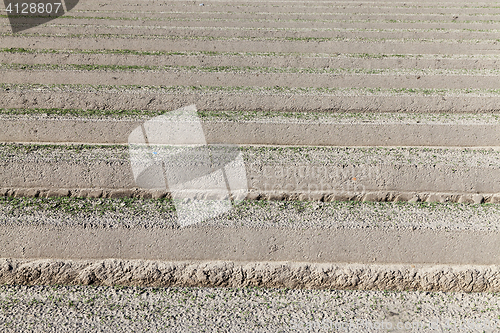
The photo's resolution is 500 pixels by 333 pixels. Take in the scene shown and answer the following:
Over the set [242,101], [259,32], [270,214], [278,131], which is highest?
[259,32]

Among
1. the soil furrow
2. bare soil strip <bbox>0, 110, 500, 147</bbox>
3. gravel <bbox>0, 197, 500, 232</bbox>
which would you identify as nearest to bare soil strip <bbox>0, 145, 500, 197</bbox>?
gravel <bbox>0, 197, 500, 232</bbox>

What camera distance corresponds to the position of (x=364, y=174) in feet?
20.4

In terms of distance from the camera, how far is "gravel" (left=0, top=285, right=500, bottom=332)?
4117 millimetres

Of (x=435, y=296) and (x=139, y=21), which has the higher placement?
(x=139, y=21)

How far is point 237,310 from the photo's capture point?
4305mm

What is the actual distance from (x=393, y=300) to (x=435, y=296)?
51cm

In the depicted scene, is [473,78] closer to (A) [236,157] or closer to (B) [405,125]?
(B) [405,125]

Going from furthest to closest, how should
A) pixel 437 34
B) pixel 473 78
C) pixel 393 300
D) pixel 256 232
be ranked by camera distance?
1. pixel 437 34
2. pixel 473 78
3. pixel 256 232
4. pixel 393 300

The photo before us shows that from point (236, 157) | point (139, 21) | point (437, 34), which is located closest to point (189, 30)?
point (139, 21)

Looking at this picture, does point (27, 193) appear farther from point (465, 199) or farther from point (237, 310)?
point (465, 199)

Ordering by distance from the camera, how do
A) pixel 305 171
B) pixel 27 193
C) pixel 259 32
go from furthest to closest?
pixel 259 32
pixel 305 171
pixel 27 193

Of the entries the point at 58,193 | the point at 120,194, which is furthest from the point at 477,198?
the point at 58,193

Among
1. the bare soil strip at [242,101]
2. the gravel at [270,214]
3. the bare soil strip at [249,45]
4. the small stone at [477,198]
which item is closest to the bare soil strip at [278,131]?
the bare soil strip at [242,101]

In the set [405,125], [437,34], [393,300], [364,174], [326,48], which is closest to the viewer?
[393,300]
